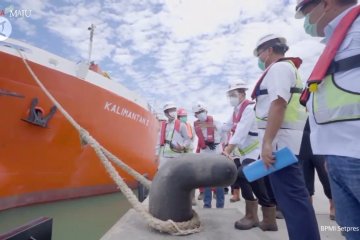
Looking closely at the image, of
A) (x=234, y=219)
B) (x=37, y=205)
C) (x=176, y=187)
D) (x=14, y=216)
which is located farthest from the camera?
(x=37, y=205)

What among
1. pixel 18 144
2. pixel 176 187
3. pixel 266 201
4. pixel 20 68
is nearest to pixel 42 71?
pixel 20 68

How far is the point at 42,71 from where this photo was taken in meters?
4.59

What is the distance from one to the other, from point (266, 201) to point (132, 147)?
458 centimetres

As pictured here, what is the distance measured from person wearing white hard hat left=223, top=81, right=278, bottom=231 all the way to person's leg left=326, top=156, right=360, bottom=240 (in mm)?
1183

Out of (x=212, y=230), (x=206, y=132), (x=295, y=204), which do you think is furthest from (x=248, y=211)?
(x=206, y=132)

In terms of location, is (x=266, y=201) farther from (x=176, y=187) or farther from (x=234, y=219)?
(x=176, y=187)

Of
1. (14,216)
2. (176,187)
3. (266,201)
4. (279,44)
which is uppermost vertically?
(279,44)

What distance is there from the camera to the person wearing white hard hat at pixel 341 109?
114 cm

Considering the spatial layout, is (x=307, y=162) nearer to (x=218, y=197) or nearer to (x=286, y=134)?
(x=218, y=197)

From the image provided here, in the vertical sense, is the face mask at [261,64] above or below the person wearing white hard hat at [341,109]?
above

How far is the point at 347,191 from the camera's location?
3.85ft

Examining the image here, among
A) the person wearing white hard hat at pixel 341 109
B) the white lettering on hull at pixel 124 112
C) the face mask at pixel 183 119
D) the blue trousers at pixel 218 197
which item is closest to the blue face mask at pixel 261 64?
the person wearing white hard hat at pixel 341 109

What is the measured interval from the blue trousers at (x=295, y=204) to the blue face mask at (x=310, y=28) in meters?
0.88

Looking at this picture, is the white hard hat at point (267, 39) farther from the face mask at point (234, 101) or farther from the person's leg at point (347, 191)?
the face mask at point (234, 101)
